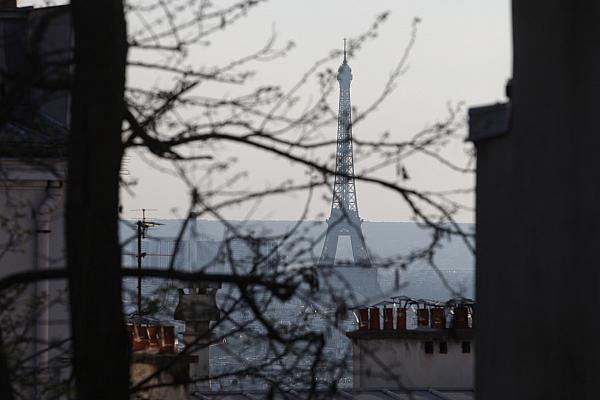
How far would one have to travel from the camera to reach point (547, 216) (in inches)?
274

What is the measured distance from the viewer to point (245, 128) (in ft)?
27.1

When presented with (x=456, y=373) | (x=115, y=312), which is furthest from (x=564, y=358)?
(x=456, y=373)

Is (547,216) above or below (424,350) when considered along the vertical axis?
above

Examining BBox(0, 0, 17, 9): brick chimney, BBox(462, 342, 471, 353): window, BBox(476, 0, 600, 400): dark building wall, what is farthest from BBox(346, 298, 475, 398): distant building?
BBox(476, 0, 600, 400): dark building wall

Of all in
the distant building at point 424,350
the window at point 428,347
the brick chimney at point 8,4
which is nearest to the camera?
the brick chimney at point 8,4

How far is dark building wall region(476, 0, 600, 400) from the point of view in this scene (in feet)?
21.7

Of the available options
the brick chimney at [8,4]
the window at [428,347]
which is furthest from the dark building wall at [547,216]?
the window at [428,347]

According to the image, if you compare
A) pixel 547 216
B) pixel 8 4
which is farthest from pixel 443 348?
pixel 547 216

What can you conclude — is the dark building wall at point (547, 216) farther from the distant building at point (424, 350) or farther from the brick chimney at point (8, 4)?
the distant building at point (424, 350)

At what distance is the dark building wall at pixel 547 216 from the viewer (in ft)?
21.7

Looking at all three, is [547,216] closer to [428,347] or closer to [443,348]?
[428,347]

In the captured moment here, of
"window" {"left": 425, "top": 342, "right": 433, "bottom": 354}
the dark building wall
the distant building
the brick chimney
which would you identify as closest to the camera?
the dark building wall

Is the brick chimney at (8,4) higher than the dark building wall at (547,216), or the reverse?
the brick chimney at (8,4)

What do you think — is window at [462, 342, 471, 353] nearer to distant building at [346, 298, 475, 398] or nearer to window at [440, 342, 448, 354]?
distant building at [346, 298, 475, 398]
